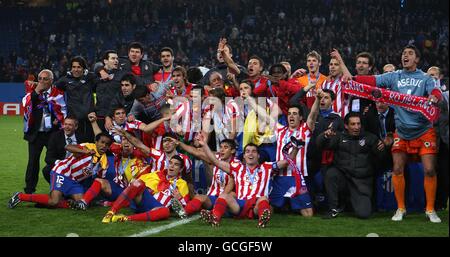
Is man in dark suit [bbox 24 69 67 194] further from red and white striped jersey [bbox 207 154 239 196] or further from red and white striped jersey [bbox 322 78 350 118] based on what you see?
red and white striped jersey [bbox 322 78 350 118]

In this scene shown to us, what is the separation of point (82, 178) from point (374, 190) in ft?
11.8

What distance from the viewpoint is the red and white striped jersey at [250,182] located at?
7910 mm

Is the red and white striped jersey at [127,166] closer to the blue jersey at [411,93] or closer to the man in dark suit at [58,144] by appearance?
the man in dark suit at [58,144]

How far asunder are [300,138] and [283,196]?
0.71 m

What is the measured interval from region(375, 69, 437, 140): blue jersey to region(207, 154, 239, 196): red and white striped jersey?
1.92 meters

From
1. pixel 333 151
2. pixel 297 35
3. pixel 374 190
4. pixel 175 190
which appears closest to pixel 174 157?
pixel 175 190

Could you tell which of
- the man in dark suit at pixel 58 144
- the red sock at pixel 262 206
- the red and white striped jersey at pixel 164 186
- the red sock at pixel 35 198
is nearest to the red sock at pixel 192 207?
the red and white striped jersey at pixel 164 186

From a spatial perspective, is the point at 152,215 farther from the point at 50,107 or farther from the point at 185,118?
the point at 50,107

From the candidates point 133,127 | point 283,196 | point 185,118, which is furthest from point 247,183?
point 133,127

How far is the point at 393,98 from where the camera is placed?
26.0ft

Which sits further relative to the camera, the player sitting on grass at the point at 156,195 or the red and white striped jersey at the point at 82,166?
the red and white striped jersey at the point at 82,166

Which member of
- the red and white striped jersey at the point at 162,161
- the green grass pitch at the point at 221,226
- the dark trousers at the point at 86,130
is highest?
the dark trousers at the point at 86,130

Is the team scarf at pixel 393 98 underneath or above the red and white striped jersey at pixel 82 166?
above

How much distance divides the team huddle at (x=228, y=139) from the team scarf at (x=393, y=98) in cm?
6
